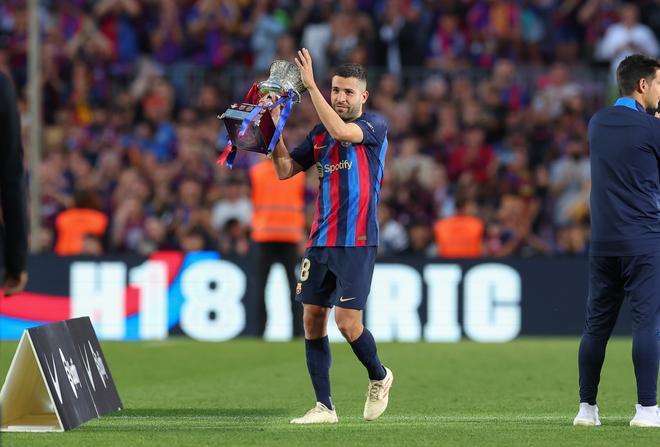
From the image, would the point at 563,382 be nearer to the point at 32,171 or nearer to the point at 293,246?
the point at 293,246

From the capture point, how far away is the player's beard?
316 inches

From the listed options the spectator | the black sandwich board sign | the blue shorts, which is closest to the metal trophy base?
the blue shorts

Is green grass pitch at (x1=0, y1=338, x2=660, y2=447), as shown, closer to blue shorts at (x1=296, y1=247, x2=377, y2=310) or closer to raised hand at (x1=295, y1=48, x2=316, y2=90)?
blue shorts at (x1=296, y1=247, x2=377, y2=310)

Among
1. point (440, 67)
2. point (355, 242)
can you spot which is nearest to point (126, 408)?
point (355, 242)

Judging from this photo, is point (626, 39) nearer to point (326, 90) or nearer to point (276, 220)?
point (326, 90)

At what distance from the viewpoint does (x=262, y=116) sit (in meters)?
7.88

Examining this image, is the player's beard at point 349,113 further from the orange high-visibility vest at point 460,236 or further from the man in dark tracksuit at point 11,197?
the orange high-visibility vest at point 460,236

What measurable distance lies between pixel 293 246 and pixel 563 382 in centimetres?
455

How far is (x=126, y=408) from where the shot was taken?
351 inches

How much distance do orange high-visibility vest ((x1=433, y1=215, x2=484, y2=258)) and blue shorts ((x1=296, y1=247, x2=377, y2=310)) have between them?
838 centimetres

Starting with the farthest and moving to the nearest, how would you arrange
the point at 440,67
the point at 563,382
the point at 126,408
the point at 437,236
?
the point at 440,67 → the point at 437,236 → the point at 563,382 → the point at 126,408

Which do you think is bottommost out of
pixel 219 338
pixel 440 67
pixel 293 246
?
pixel 219 338

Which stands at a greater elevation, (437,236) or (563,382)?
(437,236)

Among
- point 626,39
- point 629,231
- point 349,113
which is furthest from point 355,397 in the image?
point 626,39
